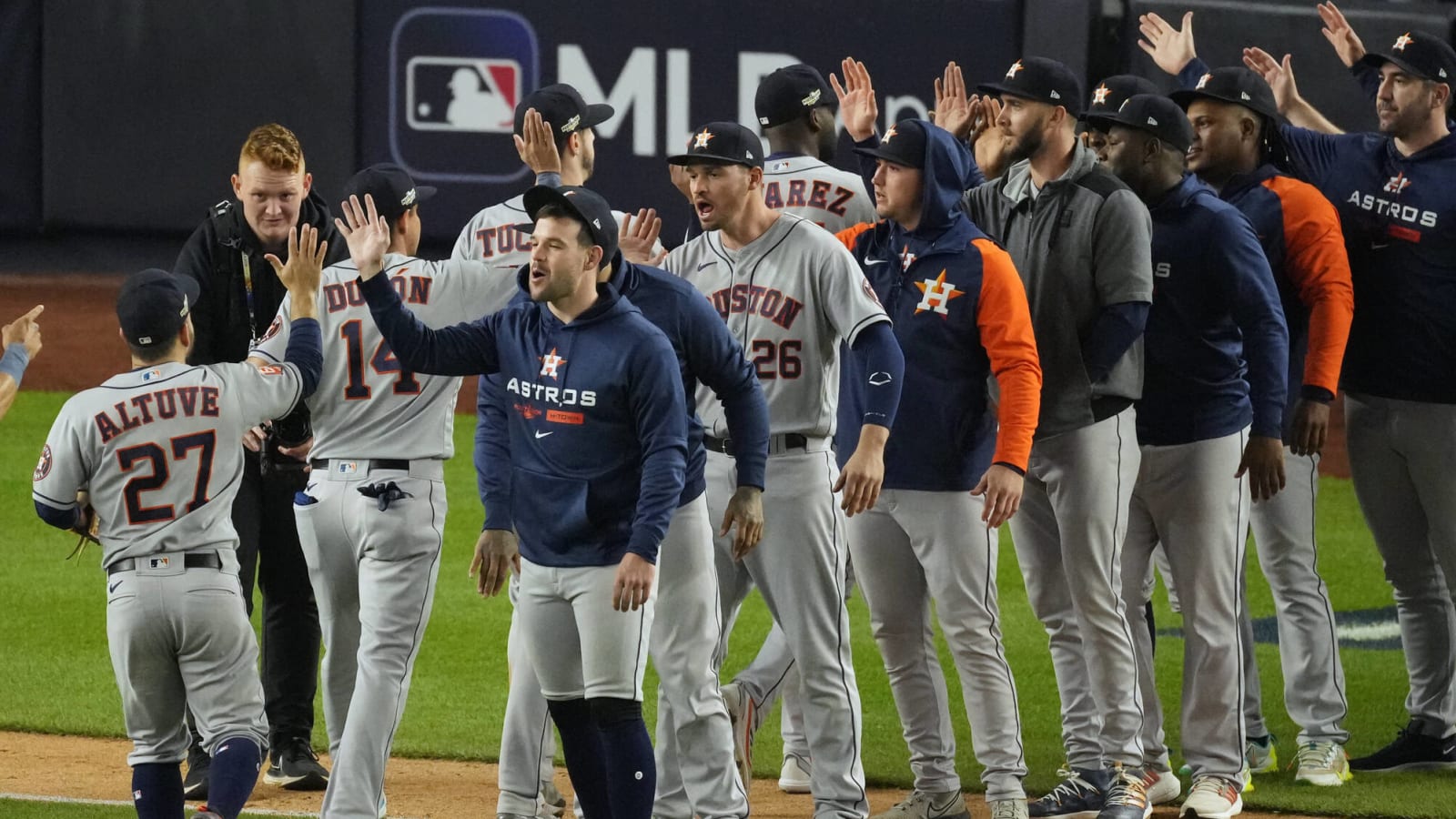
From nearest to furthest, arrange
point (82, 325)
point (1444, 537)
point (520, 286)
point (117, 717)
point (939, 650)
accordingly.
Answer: point (520, 286) < point (1444, 537) < point (117, 717) < point (939, 650) < point (82, 325)

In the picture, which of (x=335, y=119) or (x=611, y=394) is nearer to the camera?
(x=611, y=394)

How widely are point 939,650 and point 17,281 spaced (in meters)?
8.67

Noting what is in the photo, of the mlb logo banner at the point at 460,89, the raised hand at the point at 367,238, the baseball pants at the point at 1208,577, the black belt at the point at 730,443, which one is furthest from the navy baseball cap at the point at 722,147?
the mlb logo banner at the point at 460,89

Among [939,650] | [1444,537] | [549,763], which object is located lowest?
[939,650]

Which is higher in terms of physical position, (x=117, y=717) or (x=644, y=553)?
(x=644, y=553)

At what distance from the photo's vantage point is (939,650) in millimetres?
7828

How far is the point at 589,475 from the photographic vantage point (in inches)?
169

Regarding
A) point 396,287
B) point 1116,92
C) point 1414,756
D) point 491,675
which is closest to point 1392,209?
point 1116,92

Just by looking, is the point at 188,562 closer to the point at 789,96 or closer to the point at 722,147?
the point at 722,147

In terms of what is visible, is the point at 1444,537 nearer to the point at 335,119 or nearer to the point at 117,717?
the point at 117,717

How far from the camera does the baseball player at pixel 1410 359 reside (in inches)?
231

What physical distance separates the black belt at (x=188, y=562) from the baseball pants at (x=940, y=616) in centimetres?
164

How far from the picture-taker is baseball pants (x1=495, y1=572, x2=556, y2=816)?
4758 millimetres

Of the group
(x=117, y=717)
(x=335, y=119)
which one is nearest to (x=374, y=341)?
(x=117, y=717)
